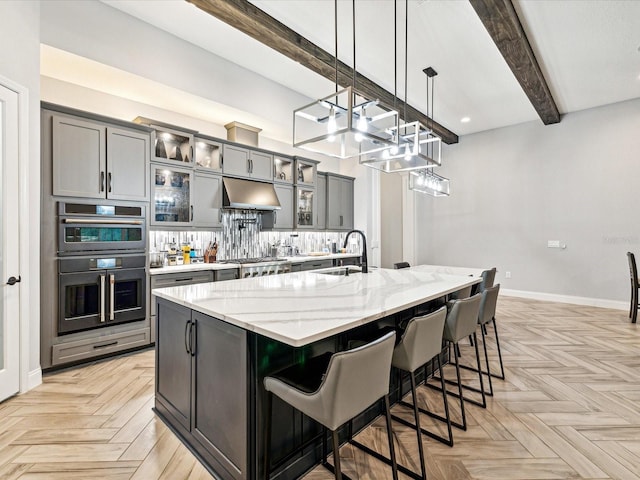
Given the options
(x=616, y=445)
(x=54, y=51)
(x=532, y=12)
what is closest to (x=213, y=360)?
(x=616, y=445)

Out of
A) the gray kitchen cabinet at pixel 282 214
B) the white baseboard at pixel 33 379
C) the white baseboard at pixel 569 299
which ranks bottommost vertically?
the white baseboard at pixel 33 379

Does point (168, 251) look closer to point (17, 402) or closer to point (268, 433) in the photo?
point (17, 402)

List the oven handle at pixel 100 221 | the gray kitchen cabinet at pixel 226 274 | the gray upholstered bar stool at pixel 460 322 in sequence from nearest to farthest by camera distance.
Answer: the gray upholstered bar stool at pixel 460 322
the oven handle at pixel 100 221
the gray kitchen cabinet at pixel 226 274

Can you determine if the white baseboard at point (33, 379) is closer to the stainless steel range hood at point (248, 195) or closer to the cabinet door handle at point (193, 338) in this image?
the cabinet door handle at point (193, 338)

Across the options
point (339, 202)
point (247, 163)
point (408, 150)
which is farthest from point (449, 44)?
Result: point (339, 202)

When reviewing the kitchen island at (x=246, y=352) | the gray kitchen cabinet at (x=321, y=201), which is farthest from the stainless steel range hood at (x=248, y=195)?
the kitchen island at (x=246, y=352)

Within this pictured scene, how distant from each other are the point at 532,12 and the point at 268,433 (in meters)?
4.31

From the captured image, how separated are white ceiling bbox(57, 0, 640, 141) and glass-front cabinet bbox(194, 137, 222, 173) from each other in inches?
43.0

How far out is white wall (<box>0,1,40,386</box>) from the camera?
2.52 meters

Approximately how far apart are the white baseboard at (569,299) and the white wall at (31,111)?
728 centimetres

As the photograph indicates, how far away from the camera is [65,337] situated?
2992 mm

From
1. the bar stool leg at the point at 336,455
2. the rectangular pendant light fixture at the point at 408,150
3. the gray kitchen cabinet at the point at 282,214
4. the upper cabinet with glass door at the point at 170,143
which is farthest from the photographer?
the gray kitchen cabinet at the point at 282,214

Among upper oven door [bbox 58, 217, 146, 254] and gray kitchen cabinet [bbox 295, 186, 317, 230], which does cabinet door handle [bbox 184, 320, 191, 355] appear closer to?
upper oven door [bbox 58, 217, 146, 254]

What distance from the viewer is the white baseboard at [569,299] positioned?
5.44 metres
